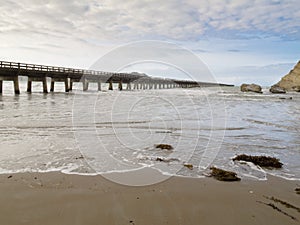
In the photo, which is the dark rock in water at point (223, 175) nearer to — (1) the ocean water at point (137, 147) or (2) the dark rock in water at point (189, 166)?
(1) the ocean water at point (137, 147)

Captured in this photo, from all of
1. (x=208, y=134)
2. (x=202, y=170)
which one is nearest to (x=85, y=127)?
(x=208, y=134)

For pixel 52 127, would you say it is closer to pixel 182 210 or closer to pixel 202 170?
pixel 202 170

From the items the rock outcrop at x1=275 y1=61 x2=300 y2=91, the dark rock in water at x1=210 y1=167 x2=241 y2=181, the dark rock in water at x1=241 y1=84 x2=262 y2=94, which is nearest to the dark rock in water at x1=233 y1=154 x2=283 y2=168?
the dark rock in water at x1=210 y1=167 x2=241 y2=181

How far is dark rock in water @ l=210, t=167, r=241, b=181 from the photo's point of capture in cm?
463

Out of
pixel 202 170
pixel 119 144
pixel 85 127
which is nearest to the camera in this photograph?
pixel 202 170

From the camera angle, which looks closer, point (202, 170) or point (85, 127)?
point (202, 170)

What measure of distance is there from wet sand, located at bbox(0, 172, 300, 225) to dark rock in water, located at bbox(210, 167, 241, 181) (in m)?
0.17

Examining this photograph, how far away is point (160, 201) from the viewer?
3.65 meters

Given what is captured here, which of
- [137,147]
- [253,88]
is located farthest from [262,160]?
[253,88]

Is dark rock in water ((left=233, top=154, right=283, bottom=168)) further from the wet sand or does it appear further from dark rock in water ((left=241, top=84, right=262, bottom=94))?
dark rock in water ((left=241, top=84, right=262, bottom=94))

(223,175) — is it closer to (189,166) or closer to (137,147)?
(189,166)

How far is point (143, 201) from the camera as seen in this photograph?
3633 millimetres

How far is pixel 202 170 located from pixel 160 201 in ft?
5.94

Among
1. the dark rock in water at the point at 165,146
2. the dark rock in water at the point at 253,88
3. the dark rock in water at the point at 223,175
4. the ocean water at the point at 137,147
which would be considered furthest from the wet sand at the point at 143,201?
the dark rock in water at the point at 253,88
